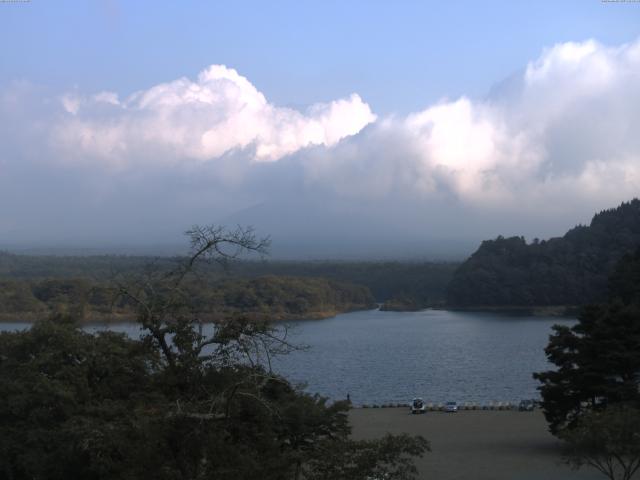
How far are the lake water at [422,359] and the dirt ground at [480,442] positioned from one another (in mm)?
2626

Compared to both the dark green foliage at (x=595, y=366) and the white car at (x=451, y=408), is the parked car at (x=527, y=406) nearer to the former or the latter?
the white car at (x=451, y=408)

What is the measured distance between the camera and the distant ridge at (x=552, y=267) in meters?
53.8

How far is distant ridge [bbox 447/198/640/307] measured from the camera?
5375 cm

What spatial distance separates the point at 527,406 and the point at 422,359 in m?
11.8

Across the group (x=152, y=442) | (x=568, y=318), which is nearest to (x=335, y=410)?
(x=152, y=442)

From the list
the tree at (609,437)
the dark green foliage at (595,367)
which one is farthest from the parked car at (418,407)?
the tree at (609,437)

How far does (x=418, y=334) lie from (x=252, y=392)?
35593 millimetres

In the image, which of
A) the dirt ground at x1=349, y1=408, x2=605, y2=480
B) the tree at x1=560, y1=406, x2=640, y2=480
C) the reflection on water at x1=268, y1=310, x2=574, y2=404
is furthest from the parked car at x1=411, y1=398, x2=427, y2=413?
the tree at x1=560, y1=406, x2=640, y2=480

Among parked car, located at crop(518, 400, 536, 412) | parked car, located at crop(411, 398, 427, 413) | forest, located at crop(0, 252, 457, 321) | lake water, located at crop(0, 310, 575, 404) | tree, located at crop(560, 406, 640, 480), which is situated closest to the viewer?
tree, located at crop(560, 406, 640, 480)

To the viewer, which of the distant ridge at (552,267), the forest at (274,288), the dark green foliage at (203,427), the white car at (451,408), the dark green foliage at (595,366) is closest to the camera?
the dark green foliage at (203,427)

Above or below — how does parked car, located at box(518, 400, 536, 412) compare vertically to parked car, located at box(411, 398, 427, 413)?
above

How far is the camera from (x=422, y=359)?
99.7ft

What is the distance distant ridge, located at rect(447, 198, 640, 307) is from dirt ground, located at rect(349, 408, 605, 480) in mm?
36495

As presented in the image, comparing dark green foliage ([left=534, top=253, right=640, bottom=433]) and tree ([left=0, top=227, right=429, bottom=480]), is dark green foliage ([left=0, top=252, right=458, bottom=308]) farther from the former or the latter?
tree ([left=0, top=227, right=429, bottom=480])
